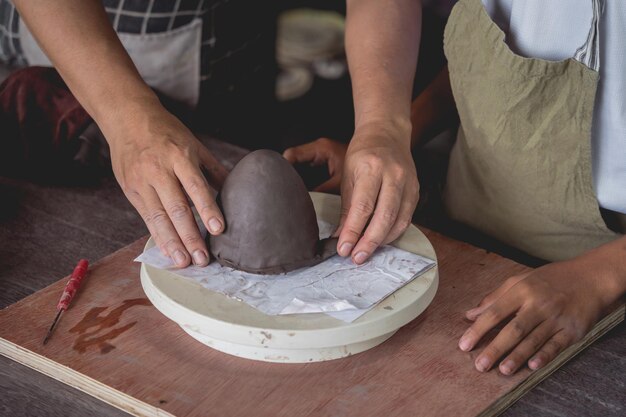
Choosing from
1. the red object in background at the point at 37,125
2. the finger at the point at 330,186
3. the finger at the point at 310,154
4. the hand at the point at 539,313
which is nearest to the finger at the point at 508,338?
the hand at the point at 539,313

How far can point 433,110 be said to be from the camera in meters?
1.56

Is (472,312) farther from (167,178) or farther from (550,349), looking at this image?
(167,178)

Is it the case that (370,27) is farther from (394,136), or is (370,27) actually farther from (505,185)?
(505,185)

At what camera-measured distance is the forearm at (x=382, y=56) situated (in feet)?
3.97

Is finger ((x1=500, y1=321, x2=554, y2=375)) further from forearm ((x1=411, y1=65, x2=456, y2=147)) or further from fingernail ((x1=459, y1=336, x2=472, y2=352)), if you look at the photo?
forearm ((x1=411, y1=65, x2=456, y2=147))

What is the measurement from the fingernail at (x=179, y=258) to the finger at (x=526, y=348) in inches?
16.6

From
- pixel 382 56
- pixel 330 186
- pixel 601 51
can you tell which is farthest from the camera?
pixel 330 186

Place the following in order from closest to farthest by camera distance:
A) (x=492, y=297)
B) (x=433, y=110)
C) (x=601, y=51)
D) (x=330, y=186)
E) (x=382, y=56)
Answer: (x=492, y=297) < (x=601, y=51) < (x=382, y=56) < (x=330, y=186) < (x=433, y=110)

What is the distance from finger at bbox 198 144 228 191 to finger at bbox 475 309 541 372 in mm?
454

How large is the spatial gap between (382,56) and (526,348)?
1.78 ft

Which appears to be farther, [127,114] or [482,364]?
[127,114]

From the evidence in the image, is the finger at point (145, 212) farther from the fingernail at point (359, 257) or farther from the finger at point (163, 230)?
the fingernail at point (359, 257)

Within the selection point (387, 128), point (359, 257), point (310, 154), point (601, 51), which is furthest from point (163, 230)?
point (601, 51)

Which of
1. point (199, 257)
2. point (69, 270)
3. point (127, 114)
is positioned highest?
point (127, 114)
